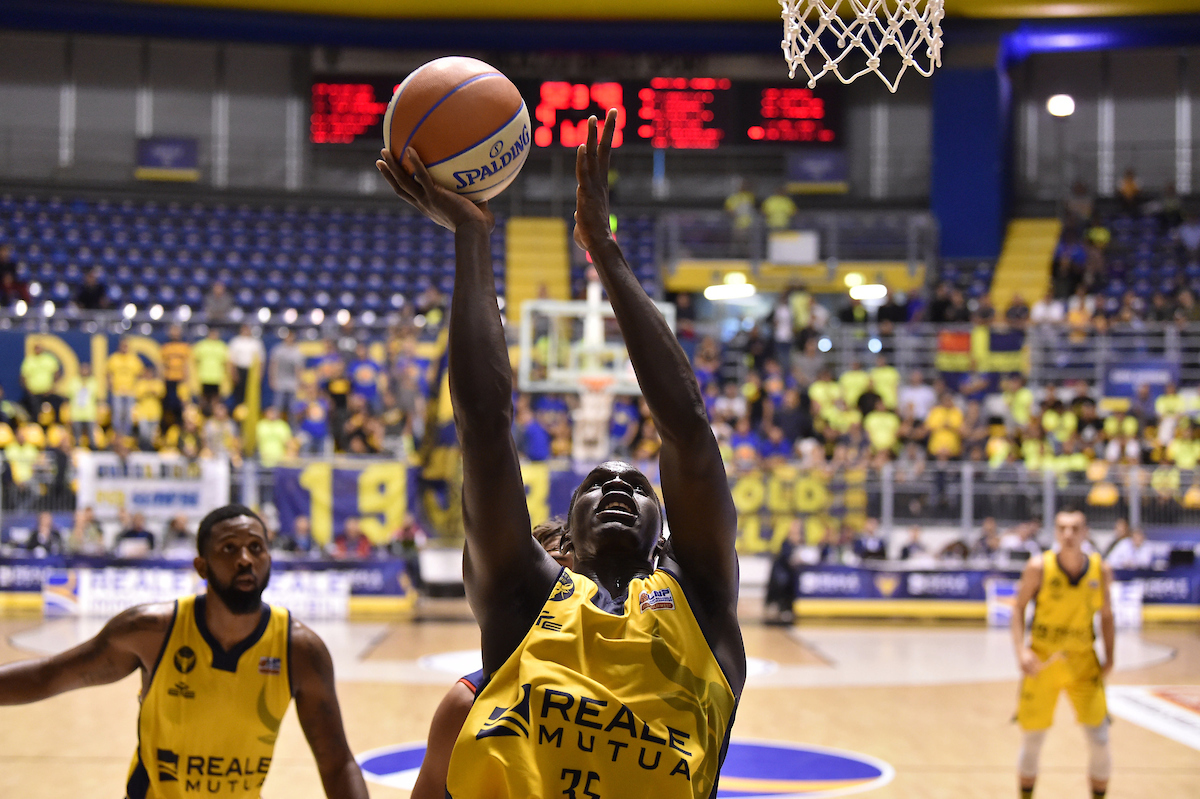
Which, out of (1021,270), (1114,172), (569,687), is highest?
(1114,172)

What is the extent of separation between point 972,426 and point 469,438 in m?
17.3

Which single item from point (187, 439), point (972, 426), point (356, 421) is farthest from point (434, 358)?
point (972, 426)

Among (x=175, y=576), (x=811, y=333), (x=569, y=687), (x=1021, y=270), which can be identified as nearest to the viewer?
(x=569, y=687)

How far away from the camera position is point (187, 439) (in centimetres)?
1709

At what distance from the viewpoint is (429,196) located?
2.34 metres

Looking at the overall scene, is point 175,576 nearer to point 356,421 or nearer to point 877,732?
point 356,421

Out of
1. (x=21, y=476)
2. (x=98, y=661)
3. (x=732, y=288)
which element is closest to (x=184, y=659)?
(x=98, y=661)

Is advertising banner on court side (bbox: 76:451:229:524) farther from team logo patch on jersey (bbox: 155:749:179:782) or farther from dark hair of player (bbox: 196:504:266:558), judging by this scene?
team logo patch on jersey (bbox: 155:749:179:782)

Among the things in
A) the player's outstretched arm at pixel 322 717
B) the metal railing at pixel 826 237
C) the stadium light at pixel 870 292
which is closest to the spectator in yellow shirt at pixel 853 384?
the metal railing at pixel 826 237

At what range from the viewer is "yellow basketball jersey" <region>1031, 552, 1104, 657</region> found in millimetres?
7242

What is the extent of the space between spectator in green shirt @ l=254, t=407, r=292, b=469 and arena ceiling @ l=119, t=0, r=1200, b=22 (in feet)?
33.1

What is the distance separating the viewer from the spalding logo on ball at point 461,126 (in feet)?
8.17

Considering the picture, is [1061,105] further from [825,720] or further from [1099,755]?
[1099,755]

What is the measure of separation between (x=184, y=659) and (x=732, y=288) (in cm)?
2038
